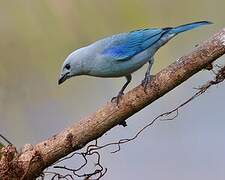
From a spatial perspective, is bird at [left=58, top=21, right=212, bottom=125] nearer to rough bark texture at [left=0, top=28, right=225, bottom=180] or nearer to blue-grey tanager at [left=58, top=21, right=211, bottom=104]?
blue-grey tanager at [left=58, top=21, right=211, bottom=104]

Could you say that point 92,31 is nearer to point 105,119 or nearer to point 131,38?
point 131,38

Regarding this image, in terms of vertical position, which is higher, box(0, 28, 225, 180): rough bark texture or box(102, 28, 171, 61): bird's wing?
box(102, 28, 171, 61): bird's wing

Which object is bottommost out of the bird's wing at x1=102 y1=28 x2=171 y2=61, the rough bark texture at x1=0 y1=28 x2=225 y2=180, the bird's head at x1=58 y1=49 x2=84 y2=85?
the rough bark texture at x1=0 y1=28 x2=225 y2=180

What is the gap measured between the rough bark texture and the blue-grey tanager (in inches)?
7.8

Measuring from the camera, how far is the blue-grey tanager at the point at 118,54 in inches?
46.0

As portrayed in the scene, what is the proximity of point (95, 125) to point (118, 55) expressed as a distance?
0.28 metres

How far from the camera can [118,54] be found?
121cm

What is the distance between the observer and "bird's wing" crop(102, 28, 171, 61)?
1200 millimetres

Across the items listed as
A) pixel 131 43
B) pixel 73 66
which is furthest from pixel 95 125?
pixel 131 43

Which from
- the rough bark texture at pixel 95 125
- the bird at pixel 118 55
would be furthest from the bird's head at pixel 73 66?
the rough bark texture at pixel 95 125

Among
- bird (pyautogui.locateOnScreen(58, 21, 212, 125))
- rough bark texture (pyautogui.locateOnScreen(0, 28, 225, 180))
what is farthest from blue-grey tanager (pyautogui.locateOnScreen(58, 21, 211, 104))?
rough bark texture (pyautogui.locateOnScreen(0, 28, 225, 180))

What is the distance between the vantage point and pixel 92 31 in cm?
153

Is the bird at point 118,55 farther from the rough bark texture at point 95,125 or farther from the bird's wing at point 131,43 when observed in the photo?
the rough bark texture at point 95,125

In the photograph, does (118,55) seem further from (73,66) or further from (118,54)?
(73,66)
